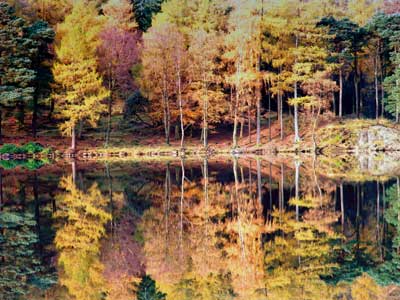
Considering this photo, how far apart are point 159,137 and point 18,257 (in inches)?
1683

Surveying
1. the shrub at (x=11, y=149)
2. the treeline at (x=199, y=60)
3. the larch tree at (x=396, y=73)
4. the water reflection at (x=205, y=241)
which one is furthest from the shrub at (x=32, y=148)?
the larch tree at (x=396, y=73)

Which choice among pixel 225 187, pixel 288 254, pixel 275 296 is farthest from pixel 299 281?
pixel 225 187

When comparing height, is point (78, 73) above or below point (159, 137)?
above

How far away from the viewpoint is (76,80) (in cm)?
4894

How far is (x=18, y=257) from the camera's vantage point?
11367 mm

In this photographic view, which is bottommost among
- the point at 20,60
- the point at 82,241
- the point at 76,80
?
the point at 82,241

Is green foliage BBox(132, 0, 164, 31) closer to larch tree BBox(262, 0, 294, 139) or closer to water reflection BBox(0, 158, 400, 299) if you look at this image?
larch tree BBox(262, 0, 294, 139)

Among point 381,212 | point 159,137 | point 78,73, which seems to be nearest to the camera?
point 381,212

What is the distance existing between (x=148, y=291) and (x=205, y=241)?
339 cm

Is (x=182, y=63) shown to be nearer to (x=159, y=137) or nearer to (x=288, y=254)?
(x=159, y=137)

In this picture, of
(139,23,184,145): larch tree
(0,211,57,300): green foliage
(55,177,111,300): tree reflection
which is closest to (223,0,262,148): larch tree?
(139,23,184,145): larch tree

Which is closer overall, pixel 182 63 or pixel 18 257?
pixel 18 257

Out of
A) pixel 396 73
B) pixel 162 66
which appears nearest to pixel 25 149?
pixel 162 66

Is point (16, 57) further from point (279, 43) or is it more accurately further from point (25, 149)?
point (279, 43)
